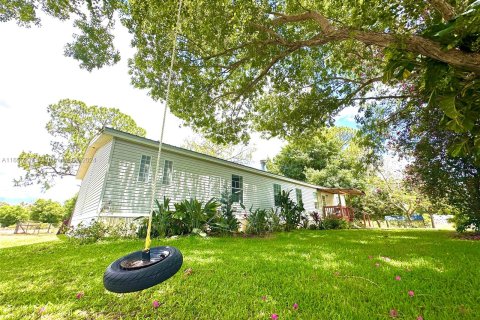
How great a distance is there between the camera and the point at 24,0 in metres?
6.32

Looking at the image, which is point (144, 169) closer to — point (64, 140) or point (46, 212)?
point (64, 140)

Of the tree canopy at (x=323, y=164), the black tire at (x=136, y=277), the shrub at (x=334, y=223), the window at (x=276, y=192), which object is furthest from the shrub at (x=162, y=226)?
the tree canopy at (x=323, y=164)

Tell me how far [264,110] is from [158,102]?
479cm

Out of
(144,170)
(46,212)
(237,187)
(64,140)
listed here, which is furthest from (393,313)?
(46,212)

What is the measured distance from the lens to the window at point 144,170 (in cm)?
888

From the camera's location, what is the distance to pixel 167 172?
31.9 ft

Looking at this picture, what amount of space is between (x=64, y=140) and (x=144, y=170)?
16.8m

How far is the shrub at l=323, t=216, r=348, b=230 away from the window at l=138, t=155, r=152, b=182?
11463 millimetres

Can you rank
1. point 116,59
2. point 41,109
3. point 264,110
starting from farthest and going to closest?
point 41,109 → point 264,110 → point 116,59

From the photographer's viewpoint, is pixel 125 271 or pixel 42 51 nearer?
pixel 125 271

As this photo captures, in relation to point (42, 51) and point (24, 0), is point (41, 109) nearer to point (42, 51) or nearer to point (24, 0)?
point (42, 51)

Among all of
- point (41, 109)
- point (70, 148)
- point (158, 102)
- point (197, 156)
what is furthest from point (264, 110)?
point (41, 109)

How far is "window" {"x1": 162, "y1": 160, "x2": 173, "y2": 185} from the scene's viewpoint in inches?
378

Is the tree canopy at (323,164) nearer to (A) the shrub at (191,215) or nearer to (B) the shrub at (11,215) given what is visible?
(A) the shrub at (191,215)
